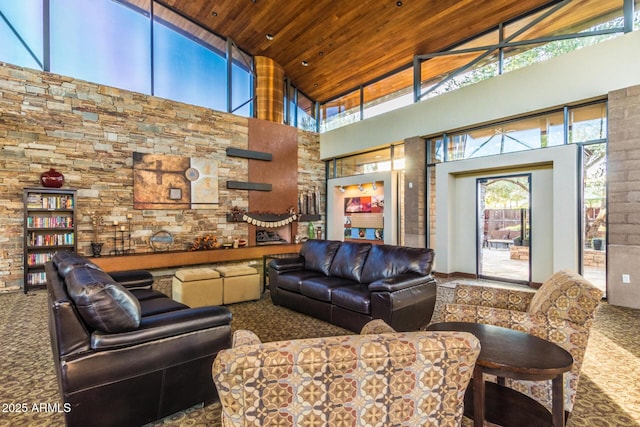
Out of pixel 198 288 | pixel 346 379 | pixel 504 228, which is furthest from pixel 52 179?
pixel 504 228

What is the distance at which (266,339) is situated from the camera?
3.30 meters

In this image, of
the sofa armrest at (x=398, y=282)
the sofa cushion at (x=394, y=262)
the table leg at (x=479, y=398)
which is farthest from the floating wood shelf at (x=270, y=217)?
the table leg at (x=479, y=398)

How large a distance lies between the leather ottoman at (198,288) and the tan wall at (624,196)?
222 inches

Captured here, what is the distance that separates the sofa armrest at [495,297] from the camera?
8.23 feet

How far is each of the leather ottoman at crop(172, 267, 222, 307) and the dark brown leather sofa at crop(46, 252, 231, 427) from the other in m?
2.20

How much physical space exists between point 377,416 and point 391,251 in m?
3.02

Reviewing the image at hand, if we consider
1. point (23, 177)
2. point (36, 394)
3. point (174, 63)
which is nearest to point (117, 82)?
point (174, 63)

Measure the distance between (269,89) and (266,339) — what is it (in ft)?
21.7

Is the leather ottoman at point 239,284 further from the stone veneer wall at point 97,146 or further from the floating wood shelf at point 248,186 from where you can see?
the floating wood shelf at point 248,186

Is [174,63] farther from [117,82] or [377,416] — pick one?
[377,416]

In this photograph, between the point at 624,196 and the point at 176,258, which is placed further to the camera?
the point at 176,258

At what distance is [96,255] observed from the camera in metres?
5.75

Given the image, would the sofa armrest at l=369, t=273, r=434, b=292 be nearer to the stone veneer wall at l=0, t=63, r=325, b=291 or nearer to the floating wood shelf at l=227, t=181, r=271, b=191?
the stone veneer wall at l=0, t=63, r=325, b=291

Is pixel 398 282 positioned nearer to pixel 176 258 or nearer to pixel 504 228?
pixel 504 228
